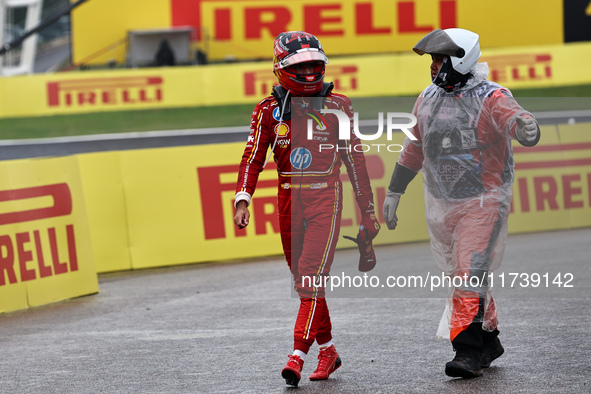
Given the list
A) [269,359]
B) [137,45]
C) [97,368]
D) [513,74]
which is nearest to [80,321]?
[97,368]

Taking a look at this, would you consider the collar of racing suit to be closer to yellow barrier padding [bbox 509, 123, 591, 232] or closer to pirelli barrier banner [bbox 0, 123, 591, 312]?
pirelli barrier banner [bbox 0, 123, 591, 312]

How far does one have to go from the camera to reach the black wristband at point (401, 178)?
5543 millimetres

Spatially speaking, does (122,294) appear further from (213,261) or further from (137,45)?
(137,45)

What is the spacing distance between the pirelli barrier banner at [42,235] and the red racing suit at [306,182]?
359 centimetres

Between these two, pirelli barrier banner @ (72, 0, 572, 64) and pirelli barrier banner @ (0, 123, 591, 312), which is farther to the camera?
pirelli barrier banner @ (72, 0, 572, 64)

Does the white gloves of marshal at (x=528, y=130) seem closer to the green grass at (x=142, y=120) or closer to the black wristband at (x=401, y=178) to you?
the black wristband at (x=401, y=178)

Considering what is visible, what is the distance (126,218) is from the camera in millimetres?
9961

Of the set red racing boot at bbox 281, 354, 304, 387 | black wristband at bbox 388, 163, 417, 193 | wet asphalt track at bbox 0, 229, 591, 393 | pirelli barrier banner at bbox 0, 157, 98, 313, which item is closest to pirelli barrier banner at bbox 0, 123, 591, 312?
pirelli barrier banner at bbox 0, 157, 98, 313

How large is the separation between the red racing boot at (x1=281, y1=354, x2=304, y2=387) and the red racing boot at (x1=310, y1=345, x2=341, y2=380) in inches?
8.6

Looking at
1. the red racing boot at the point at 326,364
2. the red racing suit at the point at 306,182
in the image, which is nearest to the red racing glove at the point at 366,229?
the red racing suit at the point at 306,182

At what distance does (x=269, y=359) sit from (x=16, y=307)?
123 inches

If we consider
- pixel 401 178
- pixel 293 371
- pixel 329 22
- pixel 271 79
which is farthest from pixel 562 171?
pixel 329 22

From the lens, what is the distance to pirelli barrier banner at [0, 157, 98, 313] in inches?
322

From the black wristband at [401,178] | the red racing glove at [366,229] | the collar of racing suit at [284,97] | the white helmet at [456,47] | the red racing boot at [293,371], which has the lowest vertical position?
the red racing boot at [293,371]
